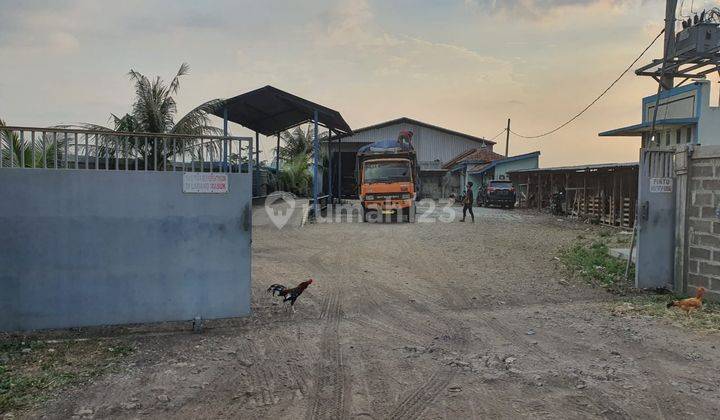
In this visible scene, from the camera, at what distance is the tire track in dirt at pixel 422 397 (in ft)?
12.2

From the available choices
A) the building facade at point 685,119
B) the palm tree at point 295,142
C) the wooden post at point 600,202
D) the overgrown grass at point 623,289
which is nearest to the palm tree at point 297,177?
the palm tree at point 295,142

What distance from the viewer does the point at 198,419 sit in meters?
3.61

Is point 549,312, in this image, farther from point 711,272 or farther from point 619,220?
point 619,220

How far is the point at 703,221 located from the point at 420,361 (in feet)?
18.1

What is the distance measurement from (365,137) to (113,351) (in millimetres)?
40927

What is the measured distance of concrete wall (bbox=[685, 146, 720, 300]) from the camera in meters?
7.15

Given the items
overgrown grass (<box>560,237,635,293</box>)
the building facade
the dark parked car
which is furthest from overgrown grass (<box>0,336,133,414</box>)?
the dark parked car

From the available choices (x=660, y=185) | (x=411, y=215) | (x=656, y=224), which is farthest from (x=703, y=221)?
(x=411, y=215)

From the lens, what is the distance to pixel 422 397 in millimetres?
3988

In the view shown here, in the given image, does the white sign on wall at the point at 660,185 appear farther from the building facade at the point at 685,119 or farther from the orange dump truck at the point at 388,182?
the orange dump truck at the point at 388,182

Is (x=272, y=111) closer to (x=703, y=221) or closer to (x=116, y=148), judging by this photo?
(x=116, y=148)

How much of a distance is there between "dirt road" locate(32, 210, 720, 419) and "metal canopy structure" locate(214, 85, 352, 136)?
37.8 ft

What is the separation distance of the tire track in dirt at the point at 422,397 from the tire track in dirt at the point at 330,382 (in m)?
0.42

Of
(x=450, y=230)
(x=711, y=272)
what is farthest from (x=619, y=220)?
(x=711, y=272)
